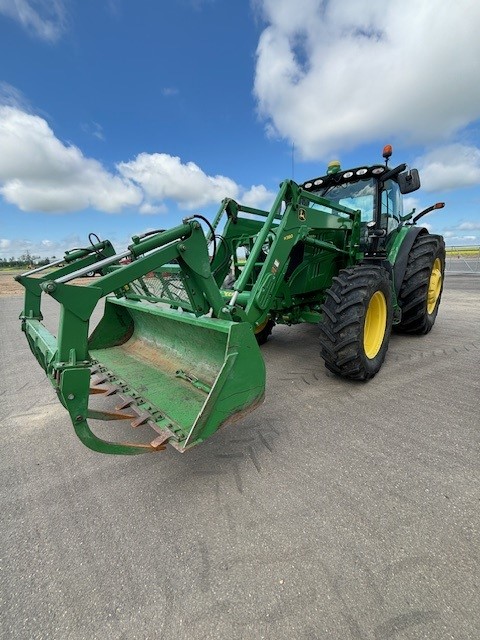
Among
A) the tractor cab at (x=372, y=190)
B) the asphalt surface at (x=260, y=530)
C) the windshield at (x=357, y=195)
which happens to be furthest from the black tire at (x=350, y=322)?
the windshield at (x=357, y=195)

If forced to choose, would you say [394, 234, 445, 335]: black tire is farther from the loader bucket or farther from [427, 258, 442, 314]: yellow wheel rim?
the loader bucket

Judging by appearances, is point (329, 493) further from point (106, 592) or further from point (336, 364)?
point (336, 364)

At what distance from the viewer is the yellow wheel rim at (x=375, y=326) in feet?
12.1

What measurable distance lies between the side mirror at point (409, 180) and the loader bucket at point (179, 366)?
11.3 feet

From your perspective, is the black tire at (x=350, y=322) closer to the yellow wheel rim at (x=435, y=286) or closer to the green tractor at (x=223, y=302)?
the green tractor at (x=223, y=302)

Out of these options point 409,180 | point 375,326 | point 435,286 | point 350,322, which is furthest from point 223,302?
point 435,286

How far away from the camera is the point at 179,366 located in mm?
3037

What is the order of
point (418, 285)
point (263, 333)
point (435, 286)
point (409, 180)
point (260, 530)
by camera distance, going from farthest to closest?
point (435, 286), point (263, 333), point (418, 285), point (409, 180), point (260, 530)

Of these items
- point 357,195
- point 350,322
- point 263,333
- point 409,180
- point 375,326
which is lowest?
point 263,333

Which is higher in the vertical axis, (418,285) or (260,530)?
(418,285)

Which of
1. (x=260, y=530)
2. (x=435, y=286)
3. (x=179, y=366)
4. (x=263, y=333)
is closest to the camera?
(x=260, y=530)

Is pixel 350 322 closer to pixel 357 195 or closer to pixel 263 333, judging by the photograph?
pixel 263 333

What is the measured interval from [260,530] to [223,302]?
1525mm

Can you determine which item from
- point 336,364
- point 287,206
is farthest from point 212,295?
point 336,364
